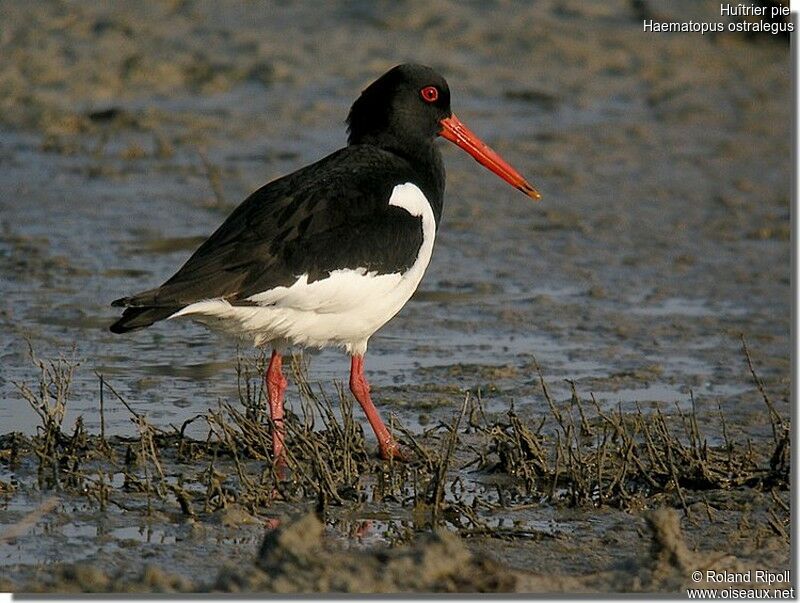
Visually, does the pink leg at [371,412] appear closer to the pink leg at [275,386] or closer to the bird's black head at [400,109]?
the pink leg at [275,386]

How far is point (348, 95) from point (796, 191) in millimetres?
7478

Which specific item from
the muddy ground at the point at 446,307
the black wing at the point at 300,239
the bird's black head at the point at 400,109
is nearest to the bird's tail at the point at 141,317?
the black wing at the point at 300,239

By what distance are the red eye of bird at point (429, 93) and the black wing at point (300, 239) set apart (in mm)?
718

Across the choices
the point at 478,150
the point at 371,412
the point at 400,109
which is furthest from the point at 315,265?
the point at 478,150

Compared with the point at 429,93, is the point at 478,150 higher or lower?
lower

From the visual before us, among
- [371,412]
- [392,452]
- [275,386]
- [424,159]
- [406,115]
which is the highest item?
[406,115]

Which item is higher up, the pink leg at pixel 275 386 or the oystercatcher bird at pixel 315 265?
the oystercatcher bird at pixel 315 265

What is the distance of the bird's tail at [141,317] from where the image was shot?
5266mm

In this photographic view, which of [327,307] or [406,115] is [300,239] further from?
[406,115]

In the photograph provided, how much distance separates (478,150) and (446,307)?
4.08ft

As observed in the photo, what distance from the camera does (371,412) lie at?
6137mm

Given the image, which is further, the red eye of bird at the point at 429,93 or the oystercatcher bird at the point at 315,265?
the red eye of bird at the point at 429,93

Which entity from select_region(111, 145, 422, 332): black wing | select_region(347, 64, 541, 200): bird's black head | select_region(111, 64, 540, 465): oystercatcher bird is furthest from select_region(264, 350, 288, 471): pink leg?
select_region(347, 64, 541, 200): bird's black head

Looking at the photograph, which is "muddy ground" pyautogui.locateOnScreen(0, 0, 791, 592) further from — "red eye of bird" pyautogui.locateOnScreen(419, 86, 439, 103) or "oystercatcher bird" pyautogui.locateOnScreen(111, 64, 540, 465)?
"red eye of bird" pyautogui.locateOnScreen(419, 86, 439, 103)
